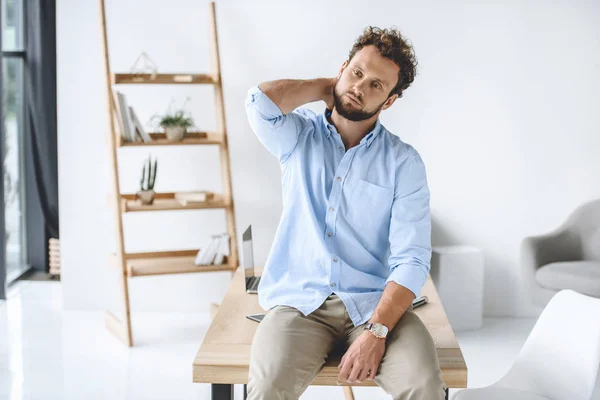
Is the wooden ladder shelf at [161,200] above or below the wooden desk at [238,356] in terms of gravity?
above

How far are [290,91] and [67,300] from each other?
288 cm

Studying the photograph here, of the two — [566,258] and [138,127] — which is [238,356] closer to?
[138,127]

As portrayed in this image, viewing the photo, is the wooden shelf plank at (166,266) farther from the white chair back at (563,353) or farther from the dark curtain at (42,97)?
the white chair back at (563,353)

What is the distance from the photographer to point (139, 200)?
13.3ft

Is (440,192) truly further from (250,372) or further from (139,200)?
(250,372)

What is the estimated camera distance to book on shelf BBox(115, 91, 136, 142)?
3777mm

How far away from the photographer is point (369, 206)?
83.4 inches

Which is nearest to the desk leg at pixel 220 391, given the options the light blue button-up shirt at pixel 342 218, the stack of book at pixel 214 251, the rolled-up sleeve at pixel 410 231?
the light blue button-up shirt at pixel 342 218

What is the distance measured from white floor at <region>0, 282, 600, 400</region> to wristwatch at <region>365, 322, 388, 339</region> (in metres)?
1.33

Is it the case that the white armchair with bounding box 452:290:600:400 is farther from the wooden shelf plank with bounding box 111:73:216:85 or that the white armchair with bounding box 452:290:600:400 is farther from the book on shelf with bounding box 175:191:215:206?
the wooden shelf plank with bounding box 111:73:216:85

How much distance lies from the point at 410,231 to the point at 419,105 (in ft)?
7.64

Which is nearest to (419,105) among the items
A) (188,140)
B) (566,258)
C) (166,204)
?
(566,258)

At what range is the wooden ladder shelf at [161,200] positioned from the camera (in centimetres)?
380

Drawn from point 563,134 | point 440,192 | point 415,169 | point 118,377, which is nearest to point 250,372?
point 415,169
